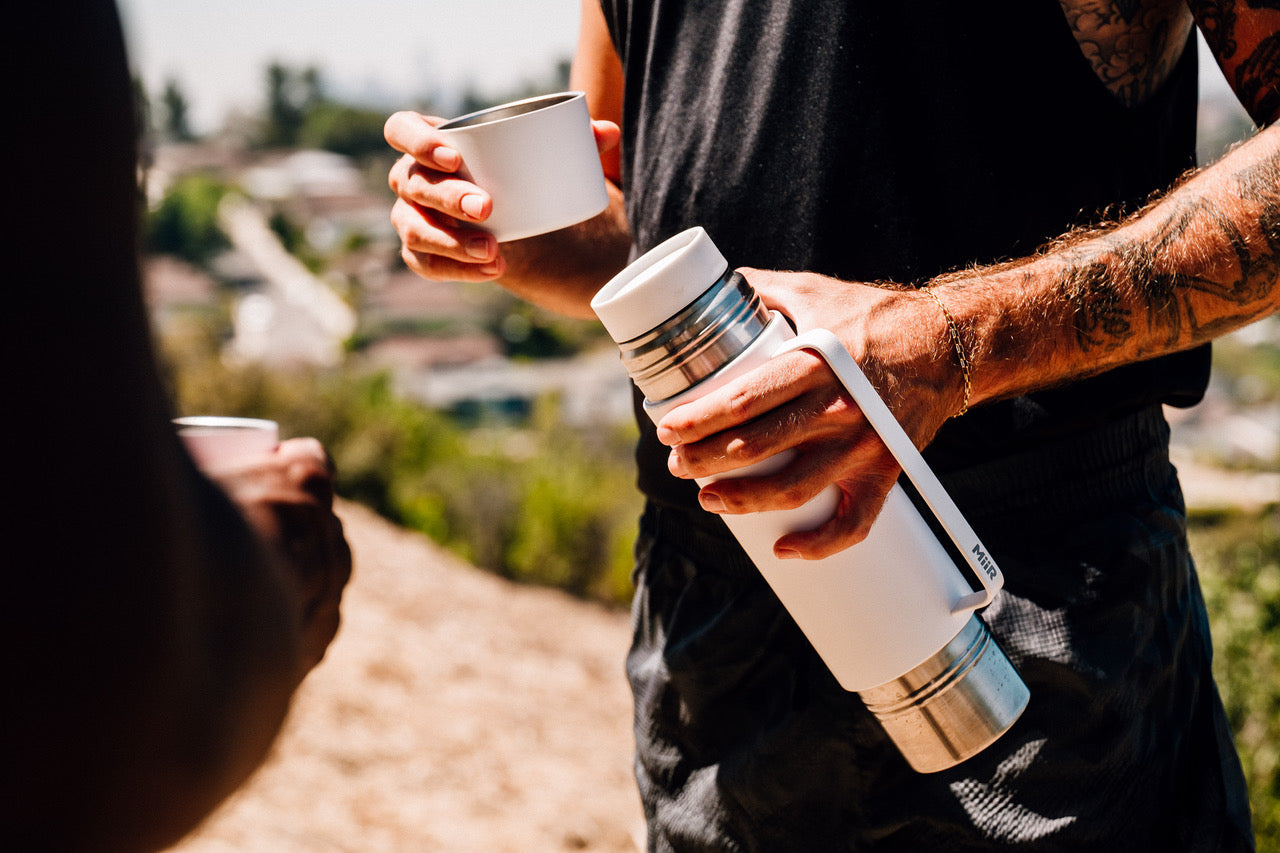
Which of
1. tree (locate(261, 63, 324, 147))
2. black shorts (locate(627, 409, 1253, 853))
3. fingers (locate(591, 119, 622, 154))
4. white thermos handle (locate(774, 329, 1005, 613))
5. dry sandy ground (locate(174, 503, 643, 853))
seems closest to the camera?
white thermos handle (locate(774, 329, 1005, 613))

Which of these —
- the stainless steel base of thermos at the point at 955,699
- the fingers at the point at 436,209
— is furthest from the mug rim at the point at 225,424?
the stainless steel base of thermos at the point at 955,699

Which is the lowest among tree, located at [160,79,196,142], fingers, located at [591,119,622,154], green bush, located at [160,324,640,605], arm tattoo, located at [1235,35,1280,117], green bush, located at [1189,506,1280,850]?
tree, located at [160,79,196,142]

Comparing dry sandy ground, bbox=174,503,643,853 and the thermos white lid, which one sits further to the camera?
dry sandy ground, bbox=174,503,643,853

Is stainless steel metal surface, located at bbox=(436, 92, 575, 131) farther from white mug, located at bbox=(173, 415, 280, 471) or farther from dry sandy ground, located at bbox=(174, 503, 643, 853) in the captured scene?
dry sandy ground, located at bbox=(174, 503, 643, 853)

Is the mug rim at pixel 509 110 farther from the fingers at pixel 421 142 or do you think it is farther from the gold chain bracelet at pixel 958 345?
the gold chain bracelet at pixel 958 345

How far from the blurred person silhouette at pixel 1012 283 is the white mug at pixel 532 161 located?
43 millimetres

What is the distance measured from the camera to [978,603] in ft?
3.52

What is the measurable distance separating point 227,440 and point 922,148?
0.94 metres

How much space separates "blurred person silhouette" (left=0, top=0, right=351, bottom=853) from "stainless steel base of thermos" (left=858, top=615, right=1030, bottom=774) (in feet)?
2.32

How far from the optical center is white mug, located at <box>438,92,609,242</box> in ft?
4.49

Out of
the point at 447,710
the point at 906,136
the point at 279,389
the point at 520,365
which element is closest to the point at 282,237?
the point at 520,365

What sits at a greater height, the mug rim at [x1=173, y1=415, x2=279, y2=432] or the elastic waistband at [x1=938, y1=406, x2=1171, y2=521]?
the mug rim at [x1=173, y1=415, x2=279, y2=432]

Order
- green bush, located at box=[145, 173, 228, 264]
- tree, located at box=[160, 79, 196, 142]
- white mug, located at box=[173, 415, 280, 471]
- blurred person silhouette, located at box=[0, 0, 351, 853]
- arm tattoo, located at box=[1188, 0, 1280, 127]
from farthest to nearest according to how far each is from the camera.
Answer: tree, located at box=[160, 79, 196, 142] → green bush, located at box=[145, 173, 228, 264] → arm tattoo, located at box=[1188, 0, 1280, 127] → white mug, located at box=[173, 415, 280, 471] → blurred person silhouette, located at box=[0, 0, 351, 853]

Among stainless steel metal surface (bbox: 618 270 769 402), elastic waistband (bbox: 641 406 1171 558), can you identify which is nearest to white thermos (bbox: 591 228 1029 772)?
stainless steel metal surface (bbox: 618 270 769 402)
